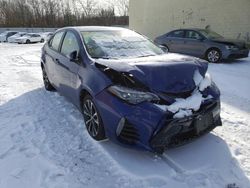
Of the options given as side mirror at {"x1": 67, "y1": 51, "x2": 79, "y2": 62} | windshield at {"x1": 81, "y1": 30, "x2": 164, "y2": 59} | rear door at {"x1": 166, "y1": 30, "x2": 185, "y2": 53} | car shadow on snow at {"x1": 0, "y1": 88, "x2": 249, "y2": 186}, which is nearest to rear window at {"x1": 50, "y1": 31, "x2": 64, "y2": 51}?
Answer: windshield at {"x1": 81, "y1": 30, "x2": 164, "y2": 59}

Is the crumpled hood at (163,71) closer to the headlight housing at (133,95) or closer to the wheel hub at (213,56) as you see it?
the headlight housing at (133,95)

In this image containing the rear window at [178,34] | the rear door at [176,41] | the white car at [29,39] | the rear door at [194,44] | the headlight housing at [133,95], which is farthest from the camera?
the white car at [29,39]

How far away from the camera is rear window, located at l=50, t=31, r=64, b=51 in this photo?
5.68 metres

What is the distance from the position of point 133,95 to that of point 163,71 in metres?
0.52

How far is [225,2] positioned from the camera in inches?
641

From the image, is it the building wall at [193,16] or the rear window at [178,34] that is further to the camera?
the building wall at [193,16]

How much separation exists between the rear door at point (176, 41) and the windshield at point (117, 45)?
23.7ft

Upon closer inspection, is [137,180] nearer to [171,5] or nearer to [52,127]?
[52,127]

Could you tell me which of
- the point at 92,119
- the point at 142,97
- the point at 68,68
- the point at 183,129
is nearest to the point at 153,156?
the point at 183,129

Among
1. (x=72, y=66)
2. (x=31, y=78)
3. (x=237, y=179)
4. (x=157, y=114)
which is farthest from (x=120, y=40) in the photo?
(x=31, y=78)

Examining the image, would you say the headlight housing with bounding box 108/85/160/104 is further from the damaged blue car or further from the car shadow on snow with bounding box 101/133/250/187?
the car shadow on snow with bounding box 101/133/250/187

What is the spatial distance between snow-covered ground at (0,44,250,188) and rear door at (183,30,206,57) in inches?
244

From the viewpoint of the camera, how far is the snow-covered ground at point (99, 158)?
122 inches

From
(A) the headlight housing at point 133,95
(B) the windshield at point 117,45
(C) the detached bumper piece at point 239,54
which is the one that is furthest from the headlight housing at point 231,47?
(A) the headlight housing at point 133,95
